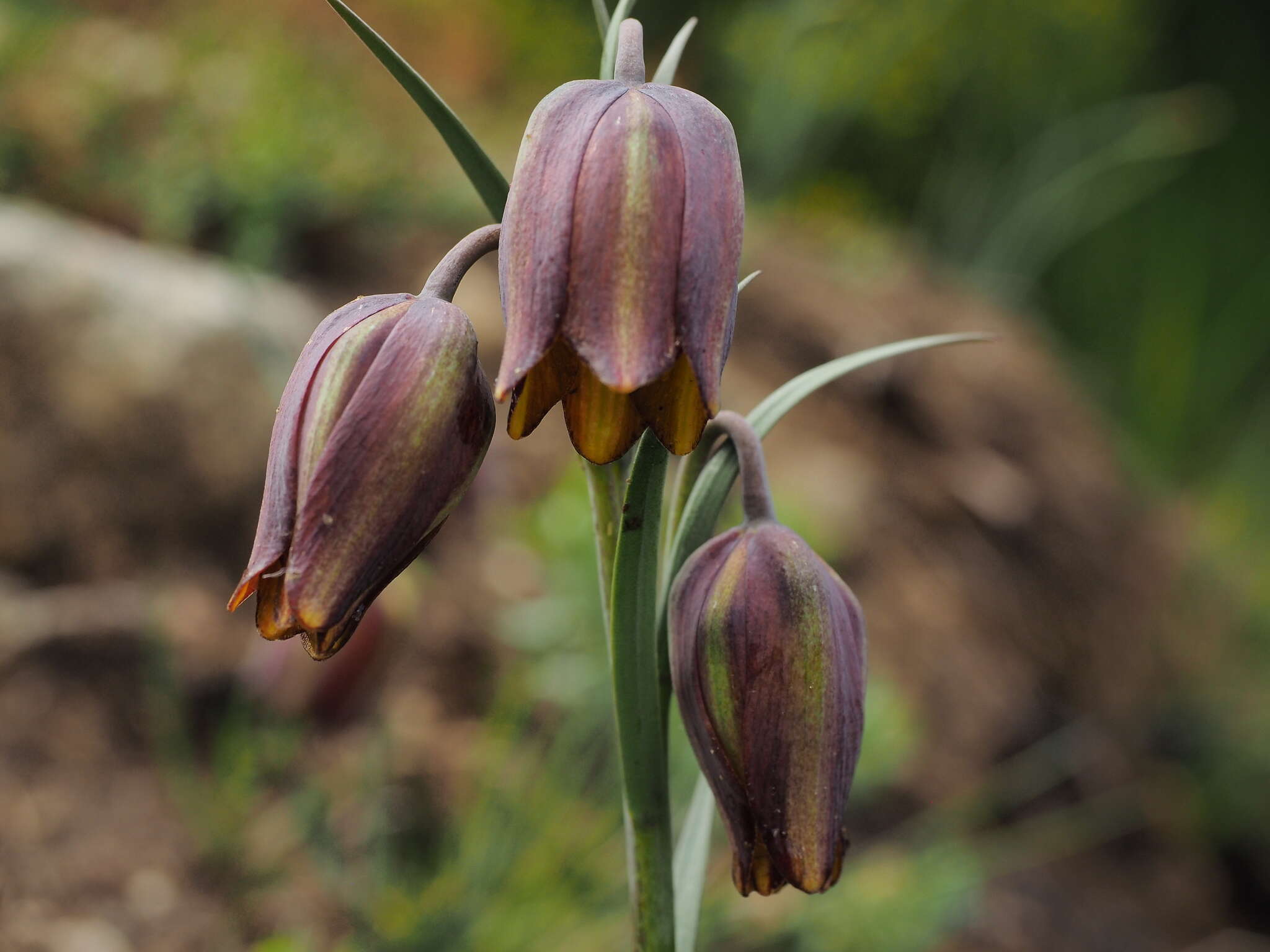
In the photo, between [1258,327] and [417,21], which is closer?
[417,21]

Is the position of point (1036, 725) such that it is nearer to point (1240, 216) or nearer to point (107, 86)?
point (107, 86)

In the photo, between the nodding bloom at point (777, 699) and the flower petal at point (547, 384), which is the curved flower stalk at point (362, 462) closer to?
the flower petal at point (547, 384)

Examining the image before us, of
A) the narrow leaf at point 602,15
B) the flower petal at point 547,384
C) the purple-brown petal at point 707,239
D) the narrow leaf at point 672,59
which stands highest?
the narrow leaf at point 602,15

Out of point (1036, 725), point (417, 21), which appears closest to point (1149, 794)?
point (1036, 725)

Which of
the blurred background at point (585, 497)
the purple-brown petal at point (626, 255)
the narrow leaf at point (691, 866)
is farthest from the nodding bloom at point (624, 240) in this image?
the blurred background at point (585, 497)

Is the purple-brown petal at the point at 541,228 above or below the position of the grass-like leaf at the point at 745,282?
above
